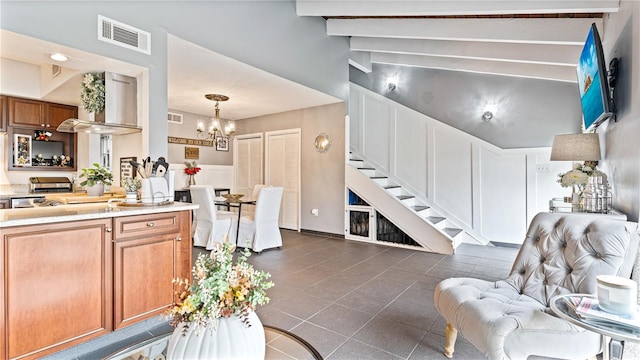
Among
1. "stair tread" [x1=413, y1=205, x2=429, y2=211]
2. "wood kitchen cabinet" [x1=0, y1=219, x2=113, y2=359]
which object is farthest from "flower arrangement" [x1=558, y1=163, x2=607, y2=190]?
"wood kitchen cabinet" [x1=0, y1=219, x2=113, y2=359]

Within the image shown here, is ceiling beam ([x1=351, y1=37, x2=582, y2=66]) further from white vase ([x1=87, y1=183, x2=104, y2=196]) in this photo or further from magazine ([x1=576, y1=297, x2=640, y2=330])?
white vase ([x1=87, y1=183, x2=104, y2=196])

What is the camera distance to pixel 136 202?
8.93 feet

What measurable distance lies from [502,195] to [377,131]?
2.52m

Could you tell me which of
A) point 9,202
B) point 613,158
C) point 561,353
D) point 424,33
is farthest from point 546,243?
point 9,202

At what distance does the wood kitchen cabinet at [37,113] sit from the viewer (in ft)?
14.6

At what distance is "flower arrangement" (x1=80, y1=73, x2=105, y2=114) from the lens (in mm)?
3193

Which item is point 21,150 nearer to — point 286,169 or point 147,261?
point 147,261

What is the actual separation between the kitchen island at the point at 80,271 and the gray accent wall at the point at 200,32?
984 mm

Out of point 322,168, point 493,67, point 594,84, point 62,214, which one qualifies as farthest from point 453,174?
point 62,214

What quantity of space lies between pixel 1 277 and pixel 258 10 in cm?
366

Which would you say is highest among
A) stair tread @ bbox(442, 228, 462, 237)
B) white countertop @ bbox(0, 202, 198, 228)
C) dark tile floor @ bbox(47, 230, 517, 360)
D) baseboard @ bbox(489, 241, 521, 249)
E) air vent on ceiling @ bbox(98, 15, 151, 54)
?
air vent on ceiling @ bbox(98, 15, 151, 54)

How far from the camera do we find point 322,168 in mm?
5973

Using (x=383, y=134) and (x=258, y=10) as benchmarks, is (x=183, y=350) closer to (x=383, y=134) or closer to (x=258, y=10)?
(x=258, y=10)

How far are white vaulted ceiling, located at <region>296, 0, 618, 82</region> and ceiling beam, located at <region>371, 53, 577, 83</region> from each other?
0.04ft
